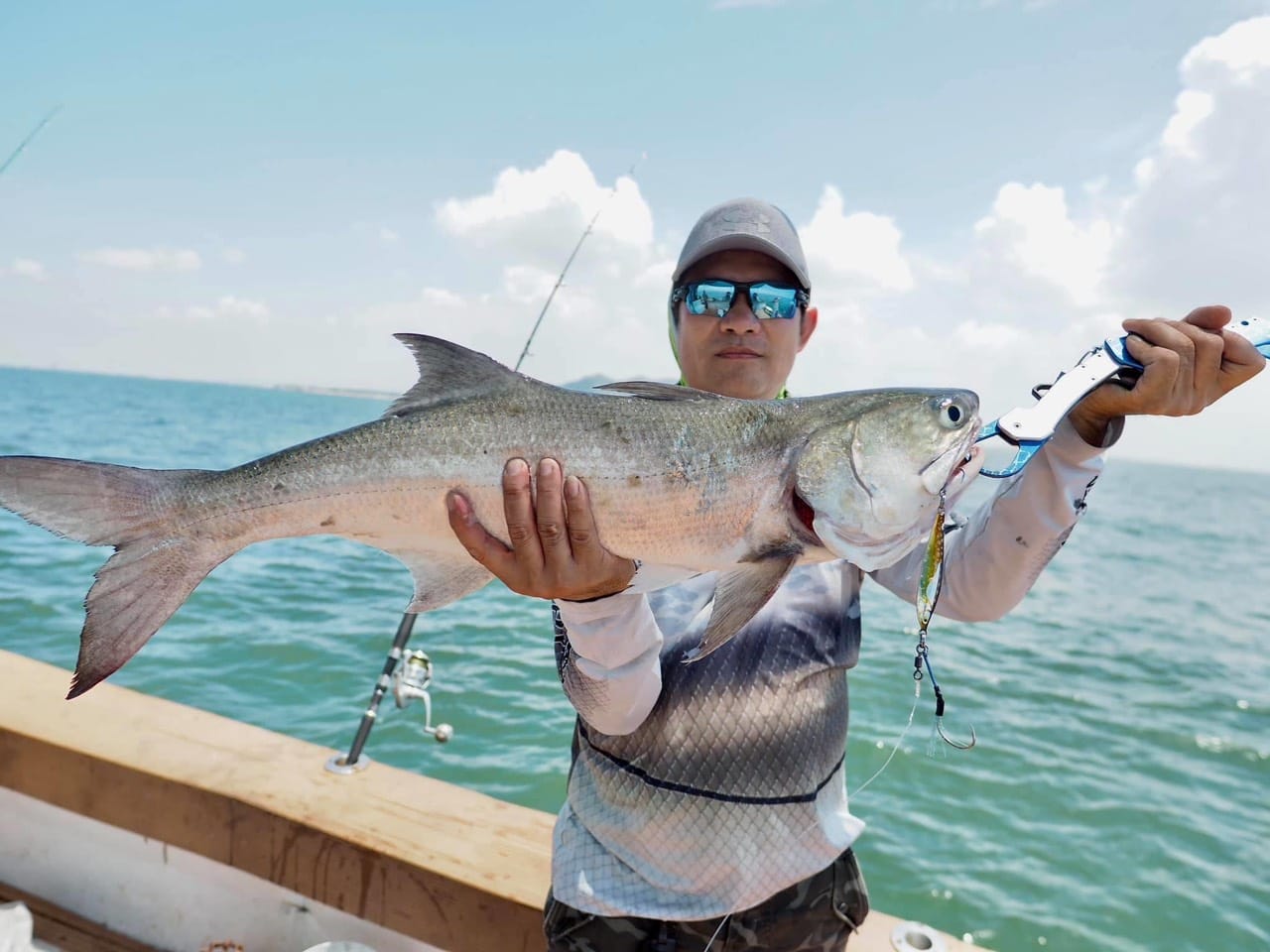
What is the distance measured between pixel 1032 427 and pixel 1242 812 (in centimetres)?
838

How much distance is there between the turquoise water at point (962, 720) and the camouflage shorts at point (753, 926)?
407 cm

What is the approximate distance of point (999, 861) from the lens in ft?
21.4

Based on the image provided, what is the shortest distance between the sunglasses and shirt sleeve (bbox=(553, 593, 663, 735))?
129 centimetres

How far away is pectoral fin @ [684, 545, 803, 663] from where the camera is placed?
2145mm

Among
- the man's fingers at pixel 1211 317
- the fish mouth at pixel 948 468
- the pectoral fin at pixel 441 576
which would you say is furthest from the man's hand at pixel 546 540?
the man's fingers at pixel 1211 317

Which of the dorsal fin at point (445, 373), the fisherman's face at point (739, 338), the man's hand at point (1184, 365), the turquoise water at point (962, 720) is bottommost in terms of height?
the turquoise water at point (962, 720)

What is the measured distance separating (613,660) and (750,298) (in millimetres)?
1551

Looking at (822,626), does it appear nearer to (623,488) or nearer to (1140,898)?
(623,488)

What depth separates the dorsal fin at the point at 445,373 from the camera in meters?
2.44

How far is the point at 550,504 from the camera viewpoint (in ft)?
7.55

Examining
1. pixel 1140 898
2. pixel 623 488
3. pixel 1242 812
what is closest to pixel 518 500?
pixel 623 488

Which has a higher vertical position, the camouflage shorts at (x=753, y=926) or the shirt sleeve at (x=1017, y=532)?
the shirt sleeve at (x=1017, y=532)

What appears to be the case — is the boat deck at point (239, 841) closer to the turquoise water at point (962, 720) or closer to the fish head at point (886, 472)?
the fish head at point (886, 472)

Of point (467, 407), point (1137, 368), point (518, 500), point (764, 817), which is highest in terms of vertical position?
point (1137, 368)
